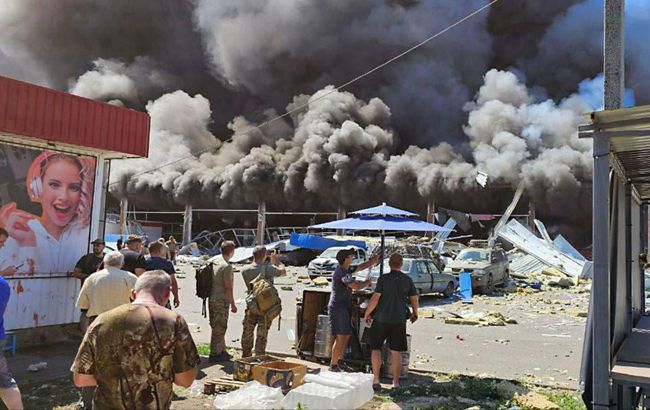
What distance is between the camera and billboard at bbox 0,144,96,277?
7.62m

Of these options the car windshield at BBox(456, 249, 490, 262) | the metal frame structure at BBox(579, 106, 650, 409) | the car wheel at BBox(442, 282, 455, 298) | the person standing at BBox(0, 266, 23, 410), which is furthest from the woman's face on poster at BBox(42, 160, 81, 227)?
the car windshield at BBox(456, 249, 490, 262)

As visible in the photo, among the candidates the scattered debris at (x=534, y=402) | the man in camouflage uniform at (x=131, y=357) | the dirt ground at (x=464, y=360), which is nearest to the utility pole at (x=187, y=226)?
the dirt ground at (x=464, y=360)

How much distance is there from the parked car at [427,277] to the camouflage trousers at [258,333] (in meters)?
8.16

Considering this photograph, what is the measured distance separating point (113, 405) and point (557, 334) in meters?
9.76

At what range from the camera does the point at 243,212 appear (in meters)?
40.4

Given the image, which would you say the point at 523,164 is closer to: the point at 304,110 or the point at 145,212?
the point at 304,110

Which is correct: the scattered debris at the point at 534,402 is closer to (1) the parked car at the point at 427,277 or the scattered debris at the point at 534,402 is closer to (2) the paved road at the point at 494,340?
(2) the paved road at the point at 494,340

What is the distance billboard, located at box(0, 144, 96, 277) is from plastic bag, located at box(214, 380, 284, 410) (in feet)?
14.8

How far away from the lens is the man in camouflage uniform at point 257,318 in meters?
6.85

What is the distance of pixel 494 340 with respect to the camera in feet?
32.8

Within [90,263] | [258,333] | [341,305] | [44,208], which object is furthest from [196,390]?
[44,208]

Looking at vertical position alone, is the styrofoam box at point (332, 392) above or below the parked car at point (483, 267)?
below

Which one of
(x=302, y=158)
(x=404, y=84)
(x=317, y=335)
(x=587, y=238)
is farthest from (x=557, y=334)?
(x=404, y=84)

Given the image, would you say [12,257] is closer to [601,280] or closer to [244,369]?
[244,369]
